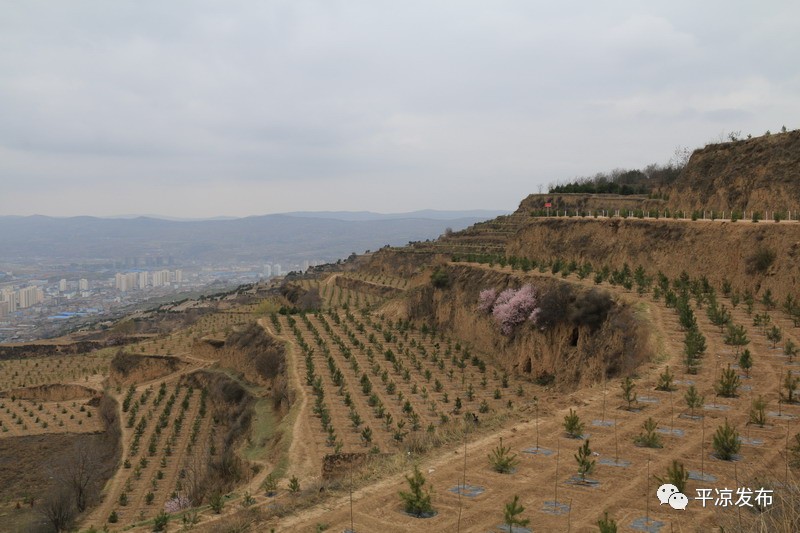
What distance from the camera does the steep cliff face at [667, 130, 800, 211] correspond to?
2891 centimetres

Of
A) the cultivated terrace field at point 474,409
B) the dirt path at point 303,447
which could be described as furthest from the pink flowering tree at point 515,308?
the dirt path at point 303,447

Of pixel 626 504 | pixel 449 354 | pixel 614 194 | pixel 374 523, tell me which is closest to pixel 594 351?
pixel 449 354

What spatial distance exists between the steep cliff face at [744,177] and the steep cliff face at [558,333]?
14.4 m

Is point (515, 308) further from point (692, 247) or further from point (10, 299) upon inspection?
point (10, 299)

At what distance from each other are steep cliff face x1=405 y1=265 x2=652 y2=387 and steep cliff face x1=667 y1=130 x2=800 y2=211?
1440 cm

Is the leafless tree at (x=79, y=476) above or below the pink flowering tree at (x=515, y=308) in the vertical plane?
below

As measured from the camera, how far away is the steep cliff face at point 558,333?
16.5 metres

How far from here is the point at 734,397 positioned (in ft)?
36.0

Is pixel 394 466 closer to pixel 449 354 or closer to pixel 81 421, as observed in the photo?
pixel 449 354

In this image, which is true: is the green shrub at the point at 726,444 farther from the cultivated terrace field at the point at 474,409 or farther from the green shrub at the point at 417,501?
the green shrub at the point at 417,501

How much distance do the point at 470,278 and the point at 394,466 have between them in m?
20.4

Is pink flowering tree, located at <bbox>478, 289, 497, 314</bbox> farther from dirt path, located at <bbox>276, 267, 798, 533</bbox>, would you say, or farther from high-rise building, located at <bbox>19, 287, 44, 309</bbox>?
high-rise building, located at <bbox>19, 287, 44, 309</bbox>

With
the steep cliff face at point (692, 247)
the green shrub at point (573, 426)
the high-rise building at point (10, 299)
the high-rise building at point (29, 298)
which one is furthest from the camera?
the high-rise building at point (29, 298)

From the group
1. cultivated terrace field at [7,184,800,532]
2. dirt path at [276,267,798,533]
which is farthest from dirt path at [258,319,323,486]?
dirt path at [276,267,798,533]
